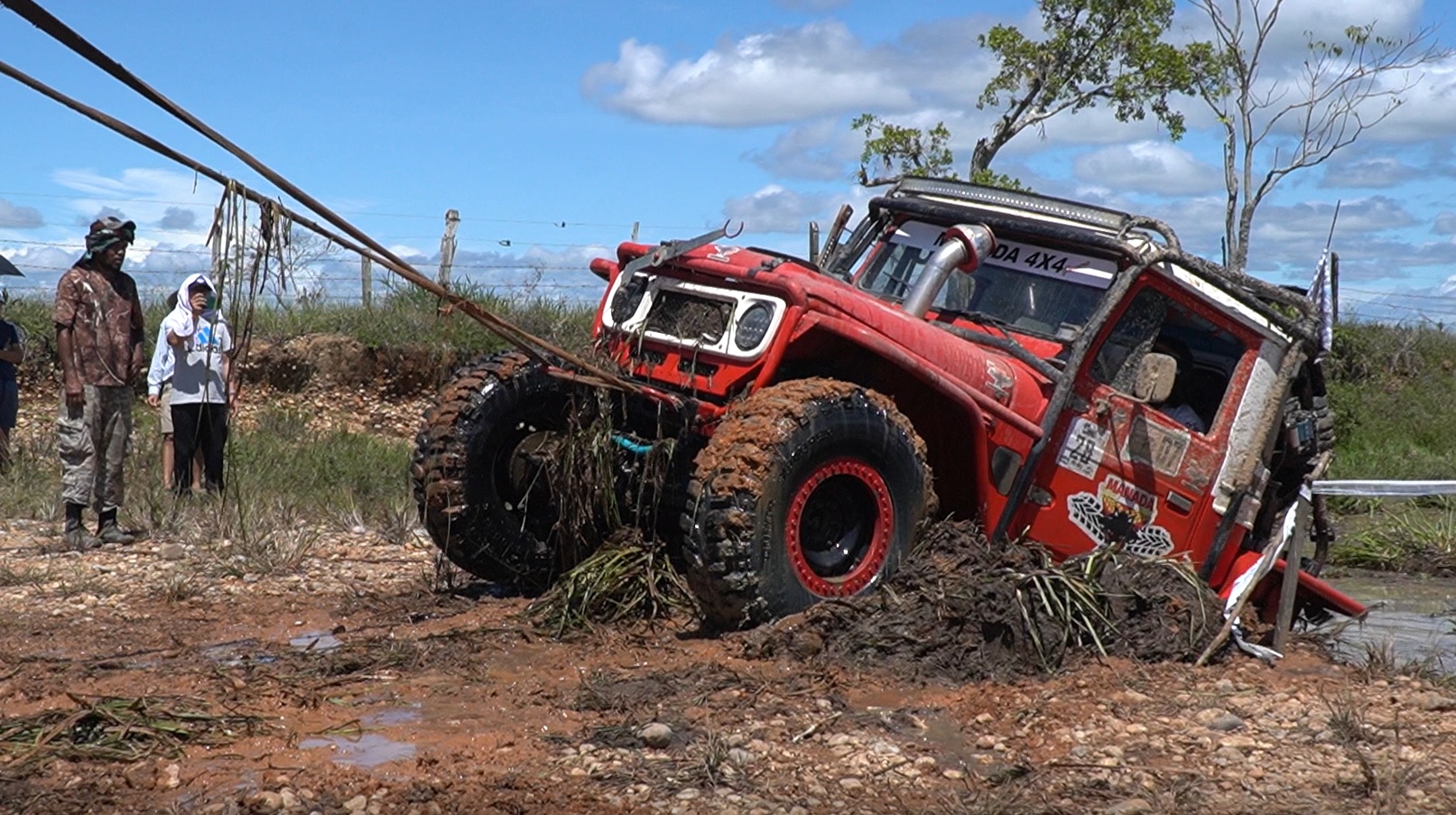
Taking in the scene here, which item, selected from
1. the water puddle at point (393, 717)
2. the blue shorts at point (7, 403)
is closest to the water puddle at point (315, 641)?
the water puddle at point (393, 717)

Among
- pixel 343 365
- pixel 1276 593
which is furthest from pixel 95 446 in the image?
pixel 343 365

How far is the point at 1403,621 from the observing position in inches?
366

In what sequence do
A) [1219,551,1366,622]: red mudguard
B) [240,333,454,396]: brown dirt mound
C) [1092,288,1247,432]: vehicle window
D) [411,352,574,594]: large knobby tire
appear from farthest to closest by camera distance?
[240,333,454,396]: brown dirt mound, [1219,551,1366,622]: red mudguard, [1092,288,1247,432]: vehicle window, [411,352,574,594]: large knobby tire

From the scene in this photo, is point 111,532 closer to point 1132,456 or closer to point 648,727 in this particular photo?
point 648,727

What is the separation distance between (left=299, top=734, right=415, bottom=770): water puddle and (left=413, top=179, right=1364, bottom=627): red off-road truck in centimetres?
143

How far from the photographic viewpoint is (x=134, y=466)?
37.0 ft

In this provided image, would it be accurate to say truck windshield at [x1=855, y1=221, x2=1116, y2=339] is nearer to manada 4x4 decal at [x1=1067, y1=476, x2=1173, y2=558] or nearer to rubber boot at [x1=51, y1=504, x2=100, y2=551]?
manada 4x4 decal at [x1=1067, y1=476, x2=1173, y2=558]

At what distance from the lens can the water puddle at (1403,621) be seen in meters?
7.59

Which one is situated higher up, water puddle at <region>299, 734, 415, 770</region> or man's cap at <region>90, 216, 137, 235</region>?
man's cap at <region>90, 216, 137, 235</region>

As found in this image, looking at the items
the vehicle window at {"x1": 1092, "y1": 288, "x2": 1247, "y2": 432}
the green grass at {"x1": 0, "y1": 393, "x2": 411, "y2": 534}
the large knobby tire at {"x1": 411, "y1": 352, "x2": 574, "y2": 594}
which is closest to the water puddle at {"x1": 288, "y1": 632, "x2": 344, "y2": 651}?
the large knobby tire at {"x1": 411, "y1": 352, "x2": 574, "y2": 594}

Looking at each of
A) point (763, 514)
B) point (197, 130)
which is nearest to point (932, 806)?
point (763, 514)

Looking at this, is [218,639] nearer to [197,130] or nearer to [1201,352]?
[197,130]

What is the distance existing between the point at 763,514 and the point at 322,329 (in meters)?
12.3

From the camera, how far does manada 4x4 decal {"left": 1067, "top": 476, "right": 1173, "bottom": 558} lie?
7113mm
